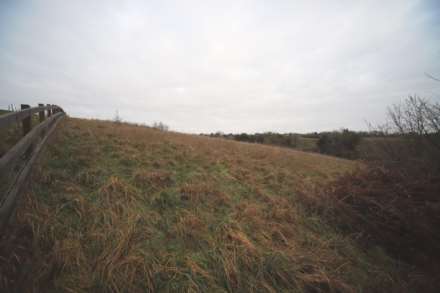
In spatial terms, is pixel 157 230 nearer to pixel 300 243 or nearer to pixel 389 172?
pixel 300 243

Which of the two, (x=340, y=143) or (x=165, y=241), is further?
(x=340, y=143)

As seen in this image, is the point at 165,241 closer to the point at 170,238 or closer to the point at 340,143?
the point at 170,238

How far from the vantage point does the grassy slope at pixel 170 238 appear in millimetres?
1943

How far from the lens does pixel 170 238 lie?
8.30 ft

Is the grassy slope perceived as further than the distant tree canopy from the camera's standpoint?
No

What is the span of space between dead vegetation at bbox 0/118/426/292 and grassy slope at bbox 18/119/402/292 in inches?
0.6

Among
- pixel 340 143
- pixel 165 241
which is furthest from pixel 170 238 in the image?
pixel 340 143

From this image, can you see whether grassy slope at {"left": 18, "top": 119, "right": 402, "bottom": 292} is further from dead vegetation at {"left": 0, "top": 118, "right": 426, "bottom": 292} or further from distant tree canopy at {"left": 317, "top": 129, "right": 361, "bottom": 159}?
distant tree canopy at {"left": 317, "top": 129, "right": 361, "bottom": 159}

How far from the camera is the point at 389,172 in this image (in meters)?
3.79

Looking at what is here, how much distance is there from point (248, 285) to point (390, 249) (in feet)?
9.70

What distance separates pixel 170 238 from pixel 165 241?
0.30ft

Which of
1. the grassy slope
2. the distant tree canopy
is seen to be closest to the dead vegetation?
the grassy slope

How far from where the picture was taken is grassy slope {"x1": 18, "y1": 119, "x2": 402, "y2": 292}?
6.38 ft

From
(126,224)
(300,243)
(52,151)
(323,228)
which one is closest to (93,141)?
(52,151)
